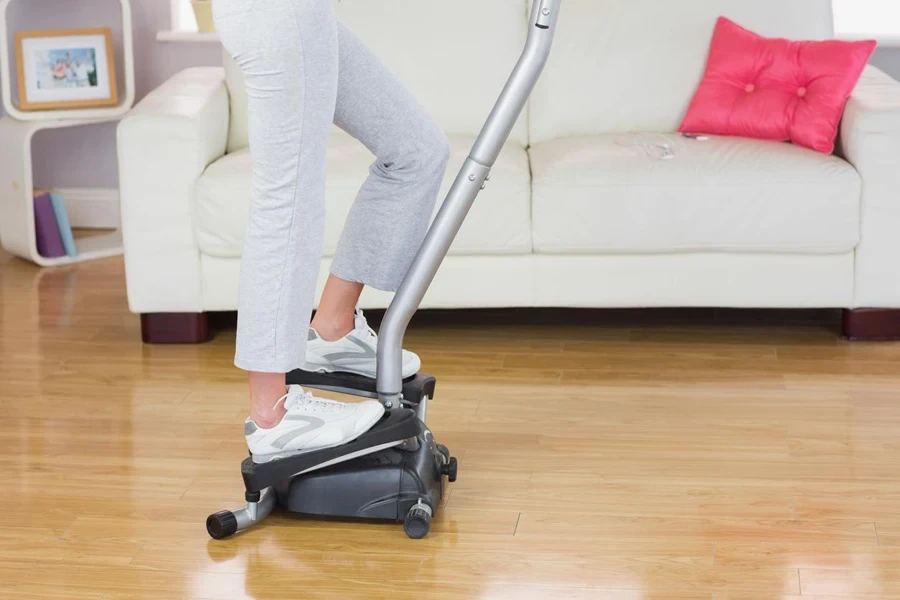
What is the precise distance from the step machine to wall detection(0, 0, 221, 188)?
2.41 metres

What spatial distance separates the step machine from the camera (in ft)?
6.48

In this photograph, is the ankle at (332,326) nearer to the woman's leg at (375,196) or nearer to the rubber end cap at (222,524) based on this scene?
the woman's leg at (375,196)

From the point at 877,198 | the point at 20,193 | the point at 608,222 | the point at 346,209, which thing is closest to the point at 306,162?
the point at 346,209

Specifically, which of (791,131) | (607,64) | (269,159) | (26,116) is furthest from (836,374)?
(26,116)

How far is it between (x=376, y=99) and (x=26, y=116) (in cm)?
224

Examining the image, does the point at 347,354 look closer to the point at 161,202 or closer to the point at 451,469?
the point at 451,469

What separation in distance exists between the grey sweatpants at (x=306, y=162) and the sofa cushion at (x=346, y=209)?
0.84m

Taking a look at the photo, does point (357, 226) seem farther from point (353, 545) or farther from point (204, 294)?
point (204, 294)

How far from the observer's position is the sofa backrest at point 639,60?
11.2 feet

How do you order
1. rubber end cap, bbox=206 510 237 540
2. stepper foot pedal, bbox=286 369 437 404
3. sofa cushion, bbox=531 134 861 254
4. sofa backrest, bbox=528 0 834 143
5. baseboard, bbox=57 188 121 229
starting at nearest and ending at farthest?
rubber end cap, bbox=206 510 237 540 < stepper foot pedal, bbox=286 369 437 404 < sofa cushion, bbox=531 134 861 254 < sofa backrest, bbox=528 0 834 143 < baseboard, bbox=57 188 121 229

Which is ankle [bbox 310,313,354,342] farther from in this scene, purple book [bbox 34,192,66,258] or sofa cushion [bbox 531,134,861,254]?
purple book [bbox 34,192,66,258]

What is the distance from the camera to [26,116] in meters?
3.87

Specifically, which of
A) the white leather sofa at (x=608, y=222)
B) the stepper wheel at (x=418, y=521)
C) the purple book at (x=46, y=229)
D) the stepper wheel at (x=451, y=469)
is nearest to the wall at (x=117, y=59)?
the purple book at (x=46, y=229)

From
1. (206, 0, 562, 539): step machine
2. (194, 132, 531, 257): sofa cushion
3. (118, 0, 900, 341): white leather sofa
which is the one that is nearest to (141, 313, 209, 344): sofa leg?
(118, 0, 900, 341): white leather sofa
